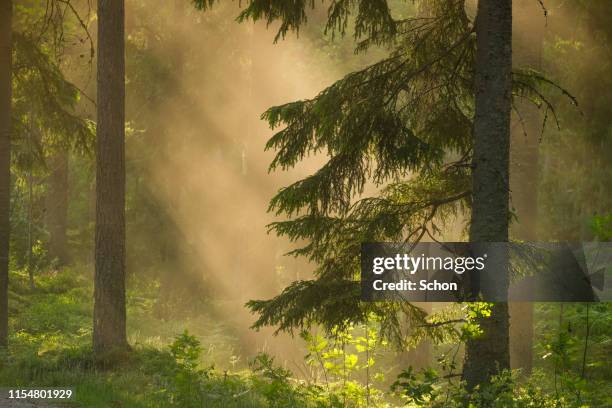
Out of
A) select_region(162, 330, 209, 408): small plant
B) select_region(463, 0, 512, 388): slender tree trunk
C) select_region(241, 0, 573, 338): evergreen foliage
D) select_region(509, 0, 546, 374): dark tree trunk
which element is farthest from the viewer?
select_region(509, 0, 546, 374): dark tree trunk

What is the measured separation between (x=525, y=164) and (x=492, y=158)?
15.5 ft

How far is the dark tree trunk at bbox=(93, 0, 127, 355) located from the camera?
12727 millimetres

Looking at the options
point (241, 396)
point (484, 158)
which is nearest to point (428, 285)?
point (484, 158)

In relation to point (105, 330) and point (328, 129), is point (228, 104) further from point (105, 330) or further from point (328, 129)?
point (328, 129)

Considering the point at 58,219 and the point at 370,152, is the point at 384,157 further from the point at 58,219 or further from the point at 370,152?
the point at 58,219

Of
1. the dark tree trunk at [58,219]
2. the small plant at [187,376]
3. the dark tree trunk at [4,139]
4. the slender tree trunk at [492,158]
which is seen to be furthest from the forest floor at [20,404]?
the dark tree trunk at [58,219]

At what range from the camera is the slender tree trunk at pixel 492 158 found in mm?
8156

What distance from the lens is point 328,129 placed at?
8.62 metres

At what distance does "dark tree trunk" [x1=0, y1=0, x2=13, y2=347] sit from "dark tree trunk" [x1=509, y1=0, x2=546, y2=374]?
9.10m

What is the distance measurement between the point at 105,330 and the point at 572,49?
1202 centimetres

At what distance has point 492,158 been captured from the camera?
8.18 meters
